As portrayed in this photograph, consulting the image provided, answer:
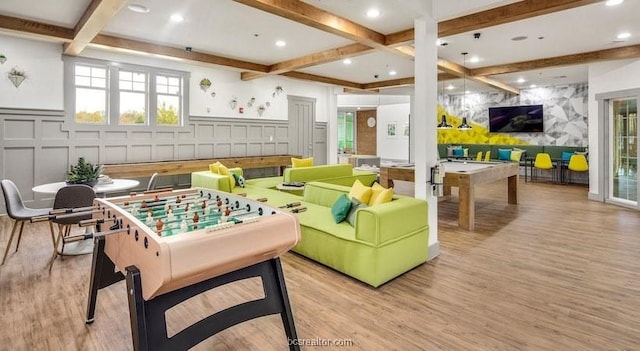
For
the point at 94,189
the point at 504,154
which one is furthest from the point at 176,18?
the point at 504,154

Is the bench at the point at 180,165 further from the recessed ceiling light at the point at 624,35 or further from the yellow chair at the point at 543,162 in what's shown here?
the yellow chair at the point at 543,162

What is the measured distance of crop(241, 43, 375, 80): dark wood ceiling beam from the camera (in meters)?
5.90

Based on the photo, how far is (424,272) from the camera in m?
3.39

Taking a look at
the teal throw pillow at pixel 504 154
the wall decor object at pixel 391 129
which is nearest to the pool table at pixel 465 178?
the teal throw pillow at pixel 504 154

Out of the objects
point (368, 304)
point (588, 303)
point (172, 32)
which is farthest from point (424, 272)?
point (172, 32)

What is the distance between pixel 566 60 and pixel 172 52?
7.45 m

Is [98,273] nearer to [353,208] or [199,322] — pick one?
[199,322]

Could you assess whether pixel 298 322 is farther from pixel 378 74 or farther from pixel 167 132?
pixel 378 74

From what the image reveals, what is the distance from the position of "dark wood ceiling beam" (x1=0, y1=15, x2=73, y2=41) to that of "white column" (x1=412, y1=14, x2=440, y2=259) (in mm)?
4976

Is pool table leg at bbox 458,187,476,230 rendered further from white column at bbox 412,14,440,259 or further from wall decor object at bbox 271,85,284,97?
wall decor object at bbox 271,85,284,97

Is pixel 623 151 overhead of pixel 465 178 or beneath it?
overhead

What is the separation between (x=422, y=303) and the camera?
275 cm

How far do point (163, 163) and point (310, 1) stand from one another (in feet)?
14.1

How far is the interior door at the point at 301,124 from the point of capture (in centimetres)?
955
